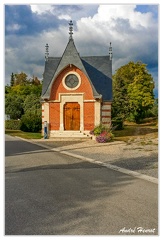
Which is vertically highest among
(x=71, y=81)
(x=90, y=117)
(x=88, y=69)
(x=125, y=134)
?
(x=88, y=69)

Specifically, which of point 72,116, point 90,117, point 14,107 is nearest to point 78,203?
point 90,117

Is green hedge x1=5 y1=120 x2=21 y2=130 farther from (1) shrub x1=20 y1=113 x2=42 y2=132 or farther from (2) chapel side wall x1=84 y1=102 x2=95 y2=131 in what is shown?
(2) chapel side wall x1=84 y1=102 x2=95 y2=131

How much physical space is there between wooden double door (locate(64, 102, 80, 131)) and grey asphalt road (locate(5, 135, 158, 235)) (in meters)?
16.2

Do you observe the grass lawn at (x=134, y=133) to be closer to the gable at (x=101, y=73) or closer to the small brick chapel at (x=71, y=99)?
the small brick chapel at (x=71, y=99)

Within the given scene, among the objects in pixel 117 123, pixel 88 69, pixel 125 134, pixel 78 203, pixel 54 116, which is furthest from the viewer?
pixel 117 123

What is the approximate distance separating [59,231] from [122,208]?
1614 mm

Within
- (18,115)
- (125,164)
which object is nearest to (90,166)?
(125,164)

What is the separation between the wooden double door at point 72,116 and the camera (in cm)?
2650

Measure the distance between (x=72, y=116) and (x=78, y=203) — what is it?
808 inches

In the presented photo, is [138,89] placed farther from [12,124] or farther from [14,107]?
[12,124]

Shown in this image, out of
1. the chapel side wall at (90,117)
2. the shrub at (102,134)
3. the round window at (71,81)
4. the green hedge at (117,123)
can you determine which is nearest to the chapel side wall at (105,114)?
the chapel side wall at (90,117)

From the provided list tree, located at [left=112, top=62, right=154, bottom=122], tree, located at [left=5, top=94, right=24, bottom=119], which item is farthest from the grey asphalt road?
tree, located at [left=5, top=94, right=24, bottom=119]

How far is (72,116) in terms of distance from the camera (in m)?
26.6

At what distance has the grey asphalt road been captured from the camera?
4.79 metres
